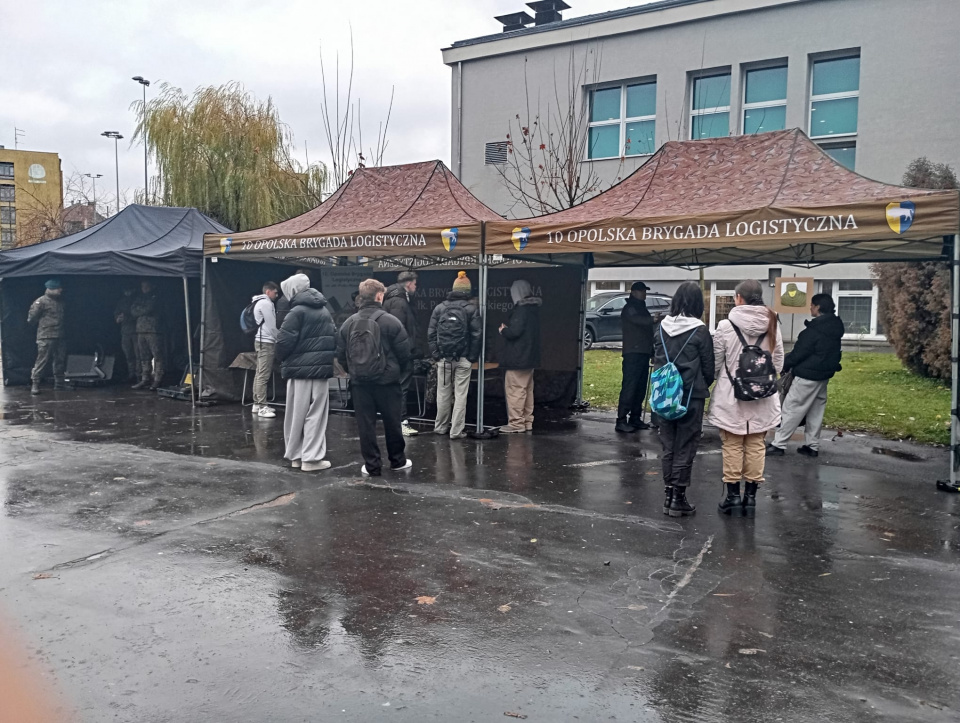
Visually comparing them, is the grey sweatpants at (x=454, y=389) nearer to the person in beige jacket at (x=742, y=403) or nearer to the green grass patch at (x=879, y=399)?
the green grass patch at (x=879, y=399)

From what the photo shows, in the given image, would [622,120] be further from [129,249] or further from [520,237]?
[520,237]

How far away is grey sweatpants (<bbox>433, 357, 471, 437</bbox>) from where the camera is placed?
9.96m

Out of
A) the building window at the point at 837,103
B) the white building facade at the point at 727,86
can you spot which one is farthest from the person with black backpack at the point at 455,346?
the building window at the point at 837,103

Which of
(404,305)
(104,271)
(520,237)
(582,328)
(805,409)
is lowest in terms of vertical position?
(805,409)

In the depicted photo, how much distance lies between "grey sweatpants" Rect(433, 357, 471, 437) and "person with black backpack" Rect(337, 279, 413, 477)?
1923 mm

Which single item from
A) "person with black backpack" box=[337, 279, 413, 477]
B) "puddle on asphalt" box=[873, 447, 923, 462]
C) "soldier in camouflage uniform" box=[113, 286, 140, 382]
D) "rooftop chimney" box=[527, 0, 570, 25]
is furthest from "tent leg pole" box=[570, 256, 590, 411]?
"rooftop chimney" box=[527, 0, 570, 25]

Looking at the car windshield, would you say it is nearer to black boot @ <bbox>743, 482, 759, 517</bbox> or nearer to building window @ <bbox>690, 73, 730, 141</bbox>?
building window @ <bbox>690, 73, 730, 141</bbox>

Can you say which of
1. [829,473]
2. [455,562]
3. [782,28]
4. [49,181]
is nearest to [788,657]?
[455,562]

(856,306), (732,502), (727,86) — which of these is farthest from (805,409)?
(856,306)

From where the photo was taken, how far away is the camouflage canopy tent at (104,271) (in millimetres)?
12859

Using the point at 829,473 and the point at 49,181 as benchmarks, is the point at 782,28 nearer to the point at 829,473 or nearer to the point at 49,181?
the point at 829,473

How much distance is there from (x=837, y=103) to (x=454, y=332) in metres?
17.1

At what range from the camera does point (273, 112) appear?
23.5 m

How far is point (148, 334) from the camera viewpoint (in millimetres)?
14430
